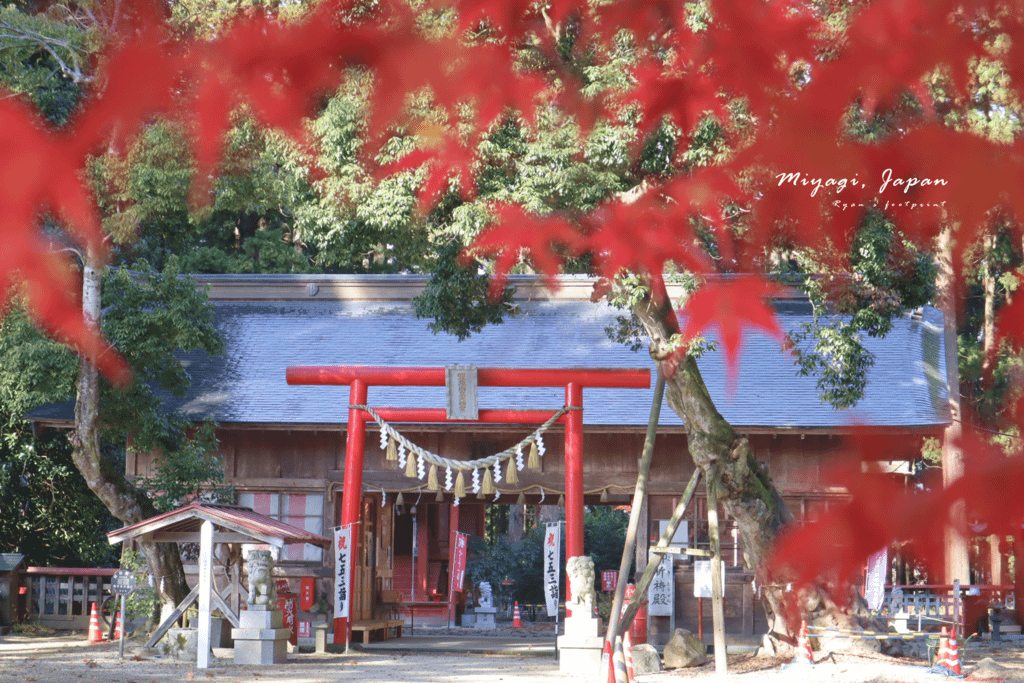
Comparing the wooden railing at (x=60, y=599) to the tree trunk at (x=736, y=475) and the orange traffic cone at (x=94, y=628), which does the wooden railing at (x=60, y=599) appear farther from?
the tree trunk at (x=736, y=475)

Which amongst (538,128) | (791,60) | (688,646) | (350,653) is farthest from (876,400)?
(791,60)

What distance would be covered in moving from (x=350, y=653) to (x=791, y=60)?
1123cm

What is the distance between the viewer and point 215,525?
11.4 metres

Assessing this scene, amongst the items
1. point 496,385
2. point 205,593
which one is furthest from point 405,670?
point 496,385

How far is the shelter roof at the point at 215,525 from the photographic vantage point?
10836 millimetres

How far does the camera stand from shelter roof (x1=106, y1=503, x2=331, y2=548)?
35.6 feet

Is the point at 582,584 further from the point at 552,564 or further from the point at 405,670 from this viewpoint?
the point at 552,564

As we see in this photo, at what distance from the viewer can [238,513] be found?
452 inches

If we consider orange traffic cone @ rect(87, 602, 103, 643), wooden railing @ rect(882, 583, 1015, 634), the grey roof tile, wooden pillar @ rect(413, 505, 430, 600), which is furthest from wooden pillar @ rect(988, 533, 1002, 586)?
orange traffic cone @ rect(87, 602, 103, 643)

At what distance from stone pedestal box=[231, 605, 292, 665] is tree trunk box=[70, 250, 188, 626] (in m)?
2.02

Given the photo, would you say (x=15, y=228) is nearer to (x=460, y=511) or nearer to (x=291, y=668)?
(x=291, y=668)

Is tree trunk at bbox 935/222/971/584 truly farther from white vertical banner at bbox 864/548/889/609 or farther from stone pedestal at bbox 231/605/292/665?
stone pedestal at bbox 231/605/292/665

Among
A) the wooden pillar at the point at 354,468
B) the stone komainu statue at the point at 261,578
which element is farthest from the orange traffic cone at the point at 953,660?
the stone komainu statue at the point at 261,578

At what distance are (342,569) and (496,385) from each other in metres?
2.82
